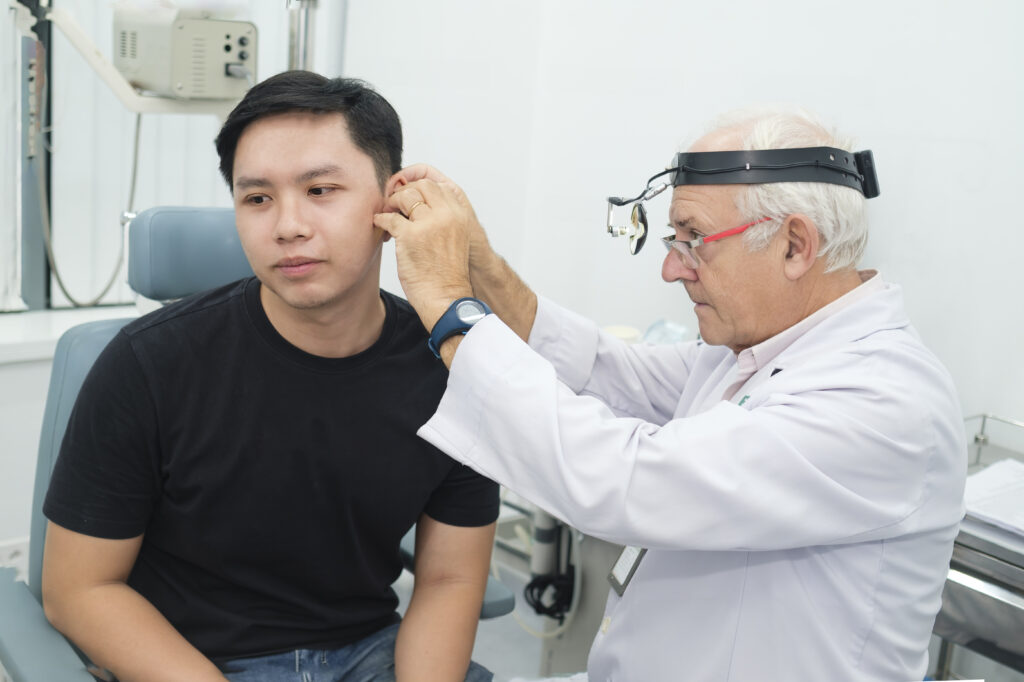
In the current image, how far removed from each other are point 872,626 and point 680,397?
584 millimetres

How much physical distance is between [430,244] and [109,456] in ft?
1.73

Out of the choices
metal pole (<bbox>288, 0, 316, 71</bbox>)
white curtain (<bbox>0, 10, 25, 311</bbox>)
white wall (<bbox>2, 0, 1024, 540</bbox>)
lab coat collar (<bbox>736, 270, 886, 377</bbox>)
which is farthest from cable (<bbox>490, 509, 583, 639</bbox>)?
white curtain (<bbox>0, 10, 25, 311</bbox>)

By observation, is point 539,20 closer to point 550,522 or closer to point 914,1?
point 914,1

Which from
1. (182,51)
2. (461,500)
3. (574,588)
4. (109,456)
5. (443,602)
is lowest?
(574,588)

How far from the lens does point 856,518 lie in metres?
1.10

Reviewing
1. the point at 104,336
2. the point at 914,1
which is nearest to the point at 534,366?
the point at 104,336

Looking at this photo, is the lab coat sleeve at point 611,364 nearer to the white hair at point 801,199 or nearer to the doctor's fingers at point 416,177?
the doctor's fingers at point 416,177

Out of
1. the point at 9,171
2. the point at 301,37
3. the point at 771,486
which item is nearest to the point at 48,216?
the point at 9,171

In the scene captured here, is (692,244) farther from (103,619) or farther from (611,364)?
(103,619)

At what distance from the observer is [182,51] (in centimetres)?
234

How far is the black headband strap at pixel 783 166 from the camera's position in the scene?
123 cm

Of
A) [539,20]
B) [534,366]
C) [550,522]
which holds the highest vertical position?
[539,20]

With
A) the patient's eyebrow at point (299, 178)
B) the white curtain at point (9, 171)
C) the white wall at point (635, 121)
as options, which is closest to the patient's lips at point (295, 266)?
the patient's eyebrow at point (299, 178)

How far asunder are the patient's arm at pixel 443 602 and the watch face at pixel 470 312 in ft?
1.47
